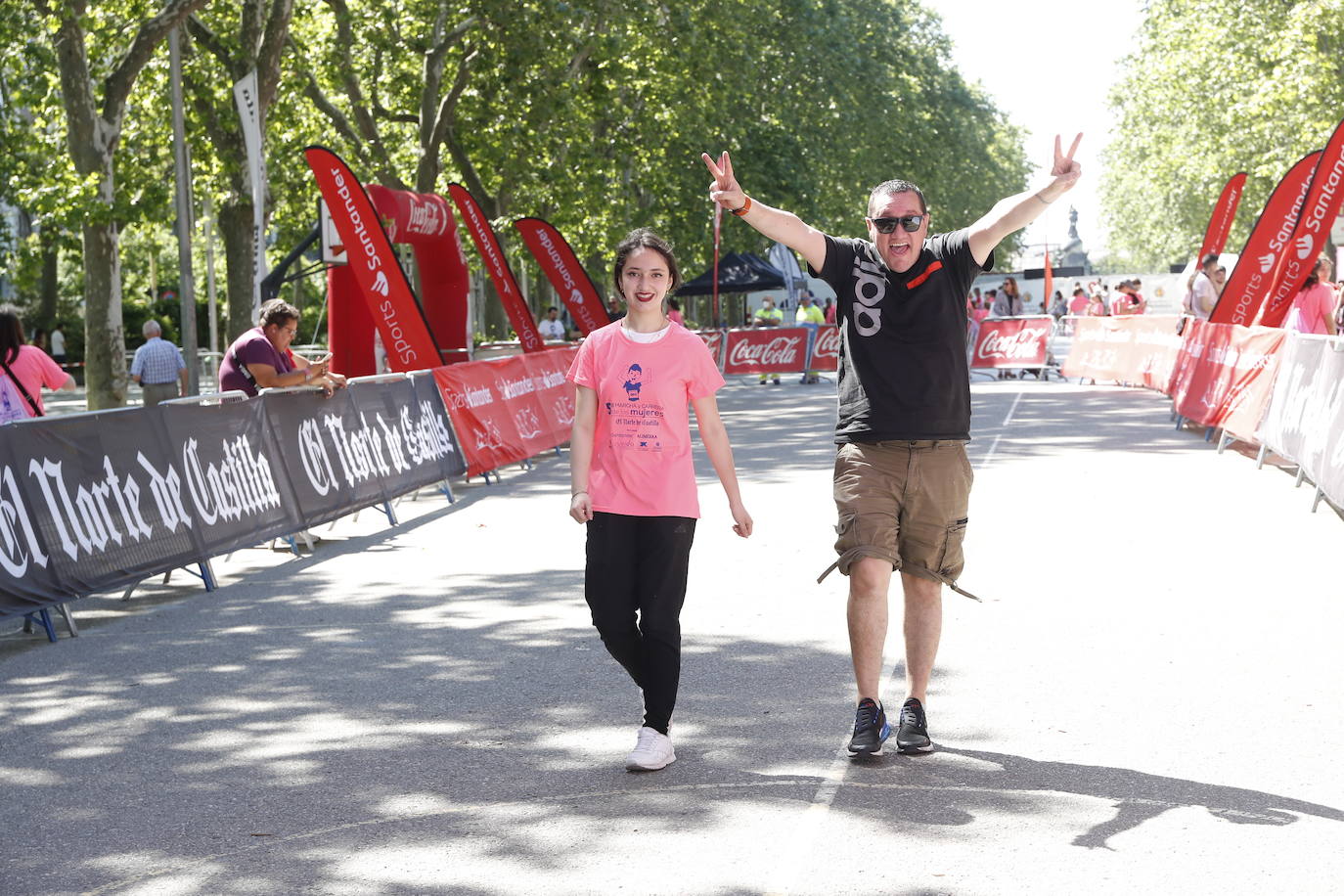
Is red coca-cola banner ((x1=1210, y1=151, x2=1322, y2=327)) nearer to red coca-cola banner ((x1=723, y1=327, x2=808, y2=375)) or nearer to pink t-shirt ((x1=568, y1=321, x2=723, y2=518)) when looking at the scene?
red coca-cola banner ((x1=723, y1=327, x2=808, y2=375))

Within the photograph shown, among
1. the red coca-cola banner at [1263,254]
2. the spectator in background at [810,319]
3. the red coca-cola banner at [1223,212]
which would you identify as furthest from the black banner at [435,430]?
the spectator in background at [810,319]

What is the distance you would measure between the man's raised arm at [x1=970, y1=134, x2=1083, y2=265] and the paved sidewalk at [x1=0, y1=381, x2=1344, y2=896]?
5.83ft

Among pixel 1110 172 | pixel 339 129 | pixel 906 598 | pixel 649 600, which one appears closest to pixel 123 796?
pixel 649 600

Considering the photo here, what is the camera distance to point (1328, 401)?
13.0m

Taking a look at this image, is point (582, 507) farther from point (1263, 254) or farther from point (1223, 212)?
point (1223, 212)

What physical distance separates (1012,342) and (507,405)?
64.4 ft

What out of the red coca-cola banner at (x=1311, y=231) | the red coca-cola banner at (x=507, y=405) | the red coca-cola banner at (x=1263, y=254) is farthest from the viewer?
the red coca-cola banner at (x=1263, y=254)

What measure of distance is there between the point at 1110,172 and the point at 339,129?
76.5m

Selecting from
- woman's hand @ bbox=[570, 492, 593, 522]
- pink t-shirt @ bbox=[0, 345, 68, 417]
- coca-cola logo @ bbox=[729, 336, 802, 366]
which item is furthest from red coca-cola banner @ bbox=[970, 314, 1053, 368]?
woman's hand @ bbox=[570, 492, 593, 522]

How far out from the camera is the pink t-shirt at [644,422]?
588cm

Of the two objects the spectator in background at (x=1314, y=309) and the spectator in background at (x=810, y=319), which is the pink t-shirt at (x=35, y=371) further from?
the spectator in background at (x=810, y=319)

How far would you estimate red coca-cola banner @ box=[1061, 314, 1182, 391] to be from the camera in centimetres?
2739

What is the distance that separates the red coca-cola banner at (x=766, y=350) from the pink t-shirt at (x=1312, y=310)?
56.0 feet

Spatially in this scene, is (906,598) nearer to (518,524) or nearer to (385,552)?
(385,552)
